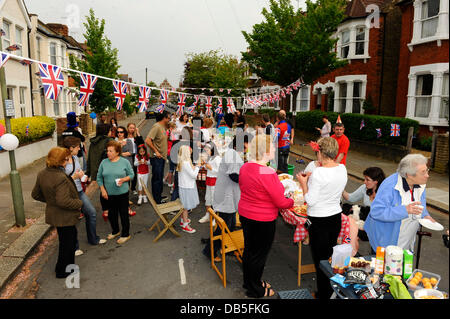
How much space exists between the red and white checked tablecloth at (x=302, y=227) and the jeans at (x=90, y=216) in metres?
3.34

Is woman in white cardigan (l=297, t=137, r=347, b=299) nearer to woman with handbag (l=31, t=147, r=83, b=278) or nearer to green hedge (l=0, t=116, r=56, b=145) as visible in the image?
woman with handbag (l=31, t=147, r=83, b=278)

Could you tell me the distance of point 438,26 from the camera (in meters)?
14.2

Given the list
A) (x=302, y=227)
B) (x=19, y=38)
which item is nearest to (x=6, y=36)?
(x=19, y=38)

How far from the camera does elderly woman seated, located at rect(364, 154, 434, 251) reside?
354 centimetres

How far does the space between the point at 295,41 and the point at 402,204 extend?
55.9 feet

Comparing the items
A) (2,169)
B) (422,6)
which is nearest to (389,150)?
(422,6)

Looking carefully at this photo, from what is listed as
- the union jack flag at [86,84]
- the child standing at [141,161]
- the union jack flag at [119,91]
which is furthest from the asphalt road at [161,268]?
the union jack flag at [119,91]

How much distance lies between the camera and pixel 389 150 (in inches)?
589

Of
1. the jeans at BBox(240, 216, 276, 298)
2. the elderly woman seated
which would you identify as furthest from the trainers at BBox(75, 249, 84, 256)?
the elderly woman seated

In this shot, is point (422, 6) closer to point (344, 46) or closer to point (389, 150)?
point (344, 46)

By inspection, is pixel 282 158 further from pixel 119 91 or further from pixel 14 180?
pixel 14 180

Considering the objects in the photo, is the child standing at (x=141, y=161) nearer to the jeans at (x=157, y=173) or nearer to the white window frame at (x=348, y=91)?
the jeans at (x=157, y=173)

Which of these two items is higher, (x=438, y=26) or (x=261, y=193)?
(x=438, y=26)
